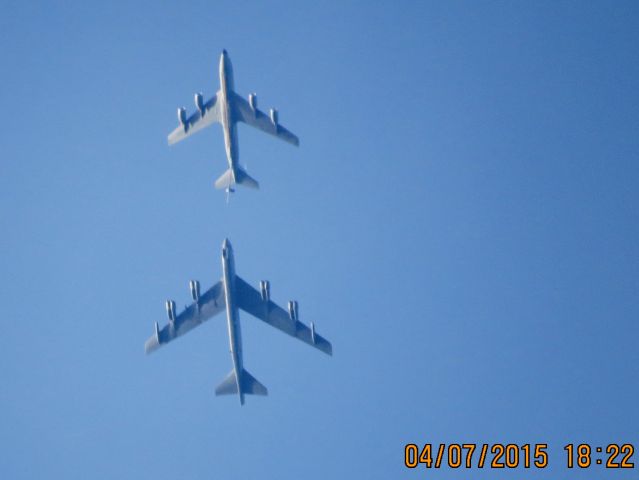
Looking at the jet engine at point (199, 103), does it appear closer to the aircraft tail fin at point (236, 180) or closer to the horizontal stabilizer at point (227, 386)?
the aircraft tail fin at point (236, 180)

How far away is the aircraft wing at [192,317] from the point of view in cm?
5634

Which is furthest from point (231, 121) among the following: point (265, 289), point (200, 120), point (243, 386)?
point (243, 386)

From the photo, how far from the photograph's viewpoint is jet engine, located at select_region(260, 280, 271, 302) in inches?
2188

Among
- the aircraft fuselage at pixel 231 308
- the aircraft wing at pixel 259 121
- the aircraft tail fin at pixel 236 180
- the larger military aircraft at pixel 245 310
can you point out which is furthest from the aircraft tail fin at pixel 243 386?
the aircraft wing at pixel 259 121

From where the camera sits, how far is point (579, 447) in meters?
46.0

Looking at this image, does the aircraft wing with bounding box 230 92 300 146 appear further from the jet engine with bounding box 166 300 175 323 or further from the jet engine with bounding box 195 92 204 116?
the jet engine with bounding box 166 300 175 323

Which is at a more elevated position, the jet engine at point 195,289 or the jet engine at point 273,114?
the jet engine at point 273,114

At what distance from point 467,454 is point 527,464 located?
349 centimetres

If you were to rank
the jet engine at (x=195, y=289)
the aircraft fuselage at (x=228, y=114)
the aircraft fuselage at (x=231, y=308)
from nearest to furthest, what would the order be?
1. the aircraft fuselage at (x=231, y=308)
2. the aircraft fuselage at (x=228, y=114)
3. the jet engine at (x=195, y=289)

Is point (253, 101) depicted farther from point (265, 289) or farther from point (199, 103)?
point (265, 289)

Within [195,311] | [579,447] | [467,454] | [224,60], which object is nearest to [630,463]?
[579,447]

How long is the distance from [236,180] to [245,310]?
30.3ft

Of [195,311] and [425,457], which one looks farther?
[195,311]

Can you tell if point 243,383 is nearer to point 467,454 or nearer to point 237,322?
point 237,322
